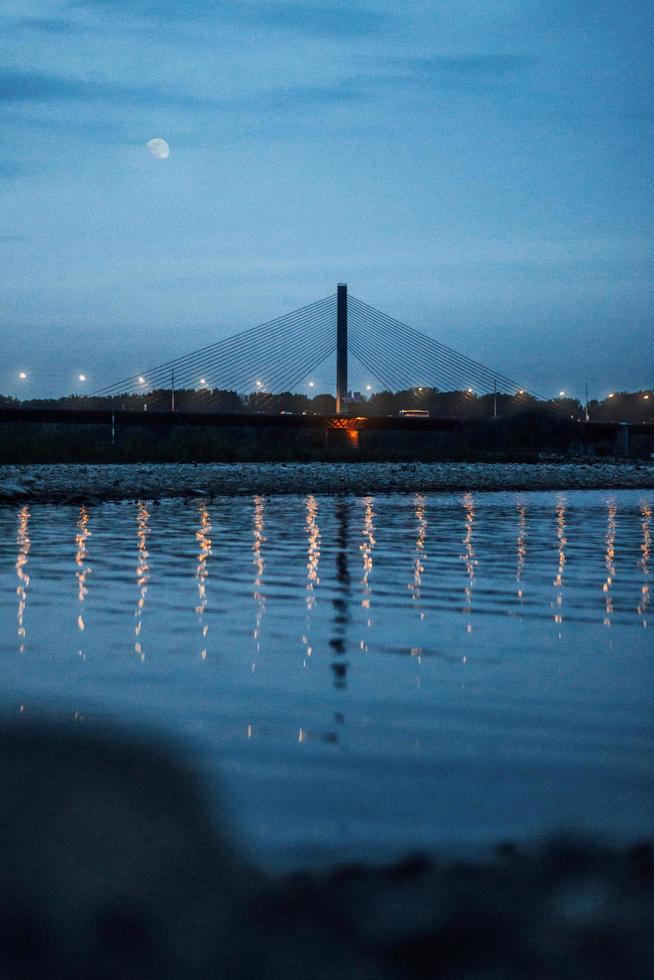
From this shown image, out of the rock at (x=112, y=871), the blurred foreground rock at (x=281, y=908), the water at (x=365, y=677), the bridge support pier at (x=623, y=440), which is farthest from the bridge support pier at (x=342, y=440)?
the blurred foreground rock at (x=281, y=908)

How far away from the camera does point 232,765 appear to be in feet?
15.2

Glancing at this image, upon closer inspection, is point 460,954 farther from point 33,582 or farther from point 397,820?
point 33,582

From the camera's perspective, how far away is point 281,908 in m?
3.24

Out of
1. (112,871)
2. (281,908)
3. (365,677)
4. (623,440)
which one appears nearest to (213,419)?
(623,440)

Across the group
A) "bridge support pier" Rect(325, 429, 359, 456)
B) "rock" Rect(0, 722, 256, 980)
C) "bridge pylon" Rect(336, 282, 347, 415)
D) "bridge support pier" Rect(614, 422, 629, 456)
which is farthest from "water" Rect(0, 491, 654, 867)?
"bridge support pier" Rect(614, 422, 629, 456)

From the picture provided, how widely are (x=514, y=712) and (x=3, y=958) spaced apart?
3.19 metres

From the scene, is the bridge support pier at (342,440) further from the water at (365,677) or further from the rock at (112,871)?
the rock at (112,871)

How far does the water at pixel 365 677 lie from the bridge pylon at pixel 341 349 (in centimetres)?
5901

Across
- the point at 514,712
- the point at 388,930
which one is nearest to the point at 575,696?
the point at 514,712

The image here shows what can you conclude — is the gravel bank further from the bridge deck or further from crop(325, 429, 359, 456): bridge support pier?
the bridge deck

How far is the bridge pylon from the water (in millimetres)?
59013

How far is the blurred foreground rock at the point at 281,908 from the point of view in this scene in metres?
2.92

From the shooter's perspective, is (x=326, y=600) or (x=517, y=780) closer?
(x=517, y=780)

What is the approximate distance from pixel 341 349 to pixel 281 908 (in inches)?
2797
